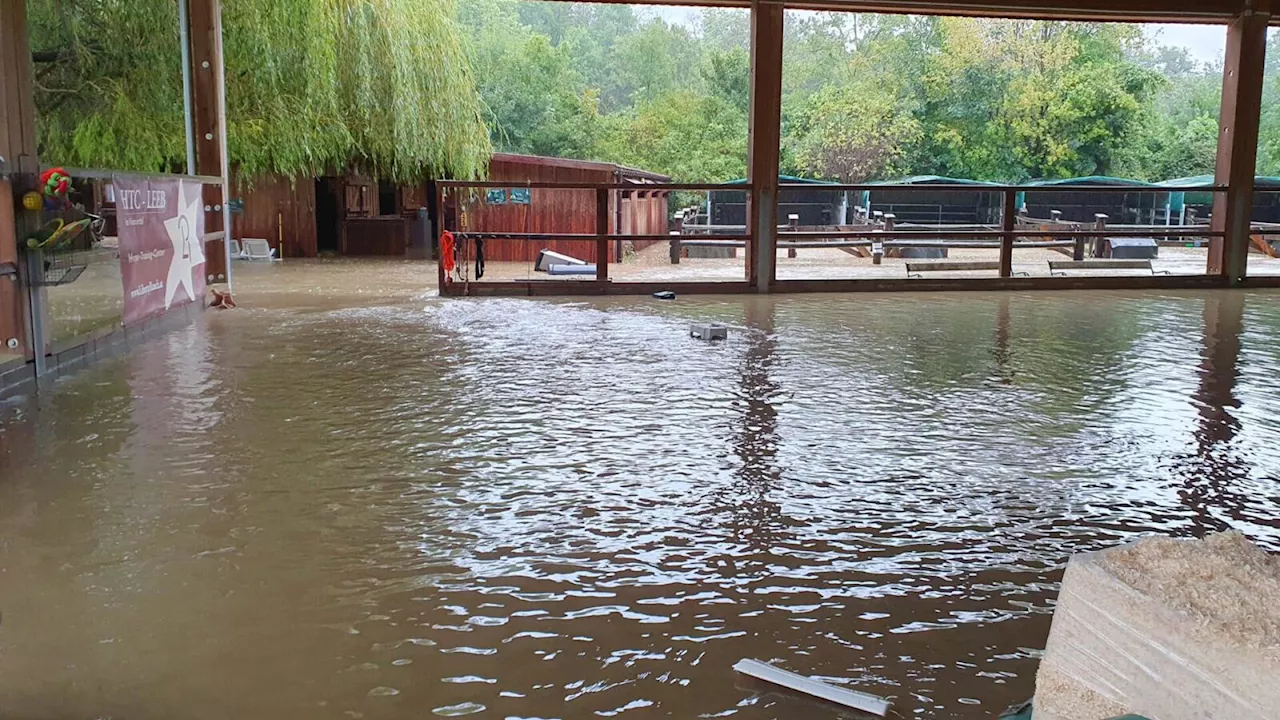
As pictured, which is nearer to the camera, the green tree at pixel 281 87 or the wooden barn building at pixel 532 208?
the green tree at pixel 281 87

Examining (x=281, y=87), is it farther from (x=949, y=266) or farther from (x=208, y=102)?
(x=949, y=266)

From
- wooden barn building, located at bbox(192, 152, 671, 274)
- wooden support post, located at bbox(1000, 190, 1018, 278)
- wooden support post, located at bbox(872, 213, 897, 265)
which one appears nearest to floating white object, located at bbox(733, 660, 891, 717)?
wooden support post, located at bbox(1000, 190, 1018, 278)

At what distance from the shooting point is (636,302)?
425 inches

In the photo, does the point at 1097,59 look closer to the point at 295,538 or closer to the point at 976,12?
the point at 976,12

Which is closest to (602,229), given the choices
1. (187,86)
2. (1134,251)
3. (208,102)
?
(208,102)

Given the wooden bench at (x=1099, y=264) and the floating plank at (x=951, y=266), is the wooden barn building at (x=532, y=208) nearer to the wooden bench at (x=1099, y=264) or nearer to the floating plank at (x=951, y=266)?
the floating plank at (x=951, y=266)

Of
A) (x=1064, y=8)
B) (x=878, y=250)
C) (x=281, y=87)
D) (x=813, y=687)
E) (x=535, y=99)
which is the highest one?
(x=535, y=99)

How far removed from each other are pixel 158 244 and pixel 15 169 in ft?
6.15

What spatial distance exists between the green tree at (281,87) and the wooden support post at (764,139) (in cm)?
515

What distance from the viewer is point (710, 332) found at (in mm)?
8023

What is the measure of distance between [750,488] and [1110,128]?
1180 inches

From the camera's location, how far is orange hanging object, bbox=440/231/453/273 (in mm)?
11180

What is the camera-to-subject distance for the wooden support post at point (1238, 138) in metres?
12.5

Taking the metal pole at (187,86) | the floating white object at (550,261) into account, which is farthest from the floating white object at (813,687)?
the floating white object at (550,261)
